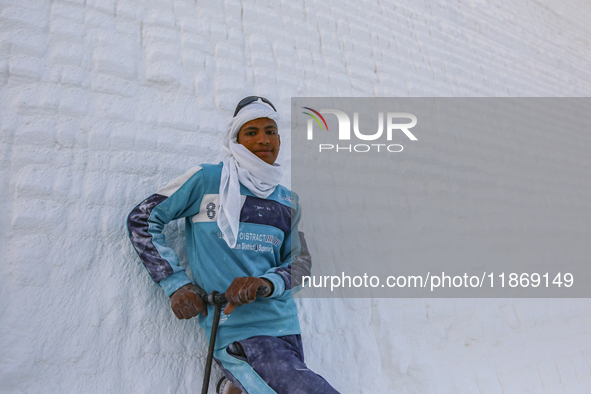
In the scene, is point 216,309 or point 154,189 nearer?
point 216,309

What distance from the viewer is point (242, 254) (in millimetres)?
1679

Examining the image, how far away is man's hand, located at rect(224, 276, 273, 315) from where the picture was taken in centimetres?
147

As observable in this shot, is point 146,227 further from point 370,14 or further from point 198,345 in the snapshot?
point 370,14

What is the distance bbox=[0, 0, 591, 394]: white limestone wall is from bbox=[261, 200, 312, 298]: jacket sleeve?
1.35 feet

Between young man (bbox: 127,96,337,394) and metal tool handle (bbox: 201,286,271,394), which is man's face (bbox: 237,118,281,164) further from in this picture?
metal tool handle (bbox: 201,286,271,394)

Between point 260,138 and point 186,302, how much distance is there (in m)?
0.70

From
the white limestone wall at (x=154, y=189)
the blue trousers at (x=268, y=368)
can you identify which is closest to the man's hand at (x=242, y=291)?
the blue trousers at (x=268, y=368)

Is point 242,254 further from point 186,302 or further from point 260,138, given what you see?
point 260,138

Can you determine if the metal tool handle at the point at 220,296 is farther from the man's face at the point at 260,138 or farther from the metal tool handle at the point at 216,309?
the man's face at the point at 260,138

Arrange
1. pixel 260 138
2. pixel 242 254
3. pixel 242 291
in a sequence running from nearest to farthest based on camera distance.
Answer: pixel 242 291
pixel 242 254
pixel 260 138

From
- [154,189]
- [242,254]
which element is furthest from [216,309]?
[154,189]

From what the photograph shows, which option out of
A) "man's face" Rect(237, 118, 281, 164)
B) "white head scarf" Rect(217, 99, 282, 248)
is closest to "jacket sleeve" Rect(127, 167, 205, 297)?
"white head scarf" Rect(217, 99, 282, 248)


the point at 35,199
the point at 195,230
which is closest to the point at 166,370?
the point at 195,230

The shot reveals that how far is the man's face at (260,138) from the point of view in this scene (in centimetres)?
184
